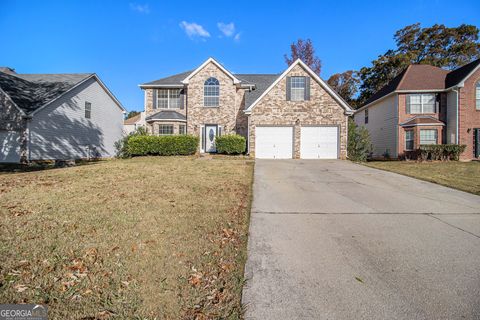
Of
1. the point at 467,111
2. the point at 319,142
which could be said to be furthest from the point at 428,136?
the point at 319,142

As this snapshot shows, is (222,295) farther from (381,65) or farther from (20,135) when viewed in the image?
(381,65)

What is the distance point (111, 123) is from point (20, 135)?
830cm

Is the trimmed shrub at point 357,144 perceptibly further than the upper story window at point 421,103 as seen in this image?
No

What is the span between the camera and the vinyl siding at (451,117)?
59.3 feet

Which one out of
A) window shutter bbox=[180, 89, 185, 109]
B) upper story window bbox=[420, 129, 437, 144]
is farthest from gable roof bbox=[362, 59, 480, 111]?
window shutter bbox=[180, 89, 185, 109]

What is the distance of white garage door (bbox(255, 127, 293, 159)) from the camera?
17.2 m

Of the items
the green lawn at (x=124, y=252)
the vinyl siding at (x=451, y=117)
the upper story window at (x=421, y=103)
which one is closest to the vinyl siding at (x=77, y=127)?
the green lawn at (x=124, y=252)

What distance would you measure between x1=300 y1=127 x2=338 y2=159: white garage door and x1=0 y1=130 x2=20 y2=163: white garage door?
19104 mm

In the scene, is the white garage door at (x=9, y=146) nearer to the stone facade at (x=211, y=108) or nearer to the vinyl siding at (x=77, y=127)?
the vinyl siding at (x=77, y=127)

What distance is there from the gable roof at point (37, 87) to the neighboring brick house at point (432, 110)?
26.1m

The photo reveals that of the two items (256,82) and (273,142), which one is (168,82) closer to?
(256,82)

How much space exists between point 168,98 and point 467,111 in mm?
23357

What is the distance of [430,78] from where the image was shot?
66.2 ft

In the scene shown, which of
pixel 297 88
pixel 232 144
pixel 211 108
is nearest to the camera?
pixel 232 144
